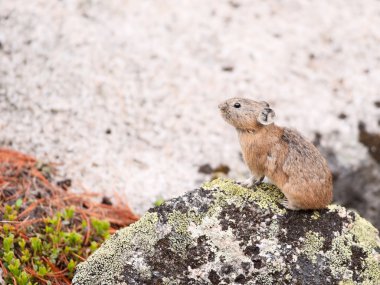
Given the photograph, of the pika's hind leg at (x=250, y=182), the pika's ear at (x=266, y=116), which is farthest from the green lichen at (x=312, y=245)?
the pika's ear at (x=266, y=116)

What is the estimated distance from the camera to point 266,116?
6332 millimetres

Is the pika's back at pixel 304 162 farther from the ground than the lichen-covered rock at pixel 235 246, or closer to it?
farther from the ground

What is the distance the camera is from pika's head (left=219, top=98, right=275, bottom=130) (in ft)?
20.9

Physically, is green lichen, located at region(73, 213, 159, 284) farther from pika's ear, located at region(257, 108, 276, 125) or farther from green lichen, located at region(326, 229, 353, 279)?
green lichen, located at region(326, 229, 353, 279)

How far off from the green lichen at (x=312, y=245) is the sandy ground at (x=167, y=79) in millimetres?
3332

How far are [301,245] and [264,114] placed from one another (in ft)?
5.05

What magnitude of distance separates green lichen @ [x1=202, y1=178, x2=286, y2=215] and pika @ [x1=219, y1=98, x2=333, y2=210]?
11 cm

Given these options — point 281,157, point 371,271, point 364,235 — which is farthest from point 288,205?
point 371,271

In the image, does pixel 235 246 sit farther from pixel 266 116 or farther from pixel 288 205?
pixel 266 116

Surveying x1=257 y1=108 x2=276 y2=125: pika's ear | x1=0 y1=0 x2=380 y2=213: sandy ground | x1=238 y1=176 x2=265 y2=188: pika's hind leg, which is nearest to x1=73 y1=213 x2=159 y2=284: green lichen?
x1=238 y1=176 x2=265 y2=188: pika's hind leg

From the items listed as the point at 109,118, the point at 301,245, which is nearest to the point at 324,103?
the point at 109,118

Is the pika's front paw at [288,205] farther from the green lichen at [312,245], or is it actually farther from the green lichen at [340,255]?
the green lichen at [340,255]

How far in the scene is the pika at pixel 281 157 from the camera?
19.3 ft

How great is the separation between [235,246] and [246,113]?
1638 millimetres
